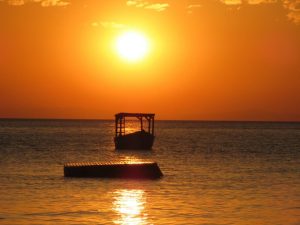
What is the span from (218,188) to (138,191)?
199 inches

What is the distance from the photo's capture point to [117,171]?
138 feet

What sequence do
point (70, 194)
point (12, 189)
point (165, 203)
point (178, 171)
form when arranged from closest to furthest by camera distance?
point (165, 203) → point (70, 194) → point (12, 189) → point (178, 171)

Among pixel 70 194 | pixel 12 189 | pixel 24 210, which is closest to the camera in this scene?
pixel 24 210

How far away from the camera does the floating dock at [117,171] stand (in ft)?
137

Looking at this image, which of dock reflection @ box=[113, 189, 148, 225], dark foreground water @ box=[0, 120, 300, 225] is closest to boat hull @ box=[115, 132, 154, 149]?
dark foreground water @ box=[0, 120, 300, 225]

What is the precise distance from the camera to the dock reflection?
84.1 ft

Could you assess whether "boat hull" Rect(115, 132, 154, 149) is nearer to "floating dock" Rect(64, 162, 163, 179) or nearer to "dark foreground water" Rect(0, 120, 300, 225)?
"dark foreground water" Rect(0, 120, 300, 225)

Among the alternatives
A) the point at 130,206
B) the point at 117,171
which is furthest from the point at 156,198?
the point at 117,171

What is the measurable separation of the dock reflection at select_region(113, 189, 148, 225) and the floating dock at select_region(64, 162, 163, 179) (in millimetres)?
5837

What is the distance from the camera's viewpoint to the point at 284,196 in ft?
111

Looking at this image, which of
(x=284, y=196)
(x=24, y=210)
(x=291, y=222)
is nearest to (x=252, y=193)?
(x=284, y=196)

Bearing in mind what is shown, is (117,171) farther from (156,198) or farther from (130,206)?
(130,206)

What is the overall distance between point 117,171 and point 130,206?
12.5 m

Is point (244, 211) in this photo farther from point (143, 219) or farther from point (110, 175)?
point (110, 175)
